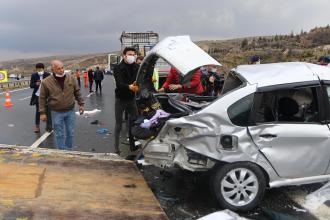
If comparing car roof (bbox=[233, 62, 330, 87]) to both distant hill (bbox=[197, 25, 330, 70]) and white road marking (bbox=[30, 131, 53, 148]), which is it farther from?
distant hill (bbox=[197, 25, 330, 70])

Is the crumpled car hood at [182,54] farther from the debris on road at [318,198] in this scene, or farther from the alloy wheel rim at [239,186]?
the debris on road at [318,198]

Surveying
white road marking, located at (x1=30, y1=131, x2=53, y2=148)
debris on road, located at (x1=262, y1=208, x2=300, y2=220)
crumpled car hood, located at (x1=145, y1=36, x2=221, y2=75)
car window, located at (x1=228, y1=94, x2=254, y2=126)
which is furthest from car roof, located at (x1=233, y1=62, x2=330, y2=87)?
white road marking, located at (x1=30, y1=131, x2=53, y2=148)

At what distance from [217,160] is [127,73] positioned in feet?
10.0

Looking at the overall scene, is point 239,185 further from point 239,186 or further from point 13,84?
point 13,84

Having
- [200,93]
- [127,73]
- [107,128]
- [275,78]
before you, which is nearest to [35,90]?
[107,128]

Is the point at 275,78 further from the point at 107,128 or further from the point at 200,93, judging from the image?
the point at 107,128

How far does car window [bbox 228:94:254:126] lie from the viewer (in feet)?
17.0

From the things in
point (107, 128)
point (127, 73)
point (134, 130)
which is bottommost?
point (107, 128)

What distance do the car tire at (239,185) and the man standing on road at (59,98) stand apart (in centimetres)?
332

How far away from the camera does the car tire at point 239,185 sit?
5.13 meters

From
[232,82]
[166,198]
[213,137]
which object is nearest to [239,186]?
[213,137]

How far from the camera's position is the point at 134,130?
596 cm

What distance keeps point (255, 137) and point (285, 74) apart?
94 cm

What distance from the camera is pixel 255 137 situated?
514 centimetres
